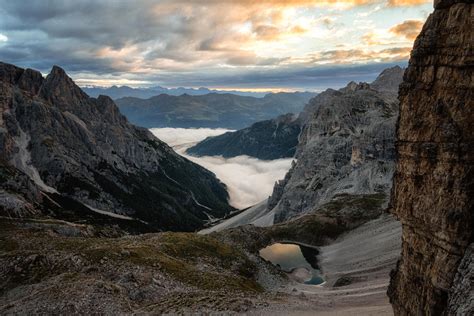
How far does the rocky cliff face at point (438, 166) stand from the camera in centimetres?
3170

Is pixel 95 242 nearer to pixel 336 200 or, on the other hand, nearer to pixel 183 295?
pixel 183 295

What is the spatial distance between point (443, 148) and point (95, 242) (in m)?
A: 63.2

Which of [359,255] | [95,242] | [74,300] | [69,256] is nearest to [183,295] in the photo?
[74,300]

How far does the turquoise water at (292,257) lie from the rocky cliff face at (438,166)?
85.6 meters

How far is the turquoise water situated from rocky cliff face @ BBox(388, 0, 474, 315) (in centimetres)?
8556

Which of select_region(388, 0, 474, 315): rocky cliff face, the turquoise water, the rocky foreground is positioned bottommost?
the turquoise water

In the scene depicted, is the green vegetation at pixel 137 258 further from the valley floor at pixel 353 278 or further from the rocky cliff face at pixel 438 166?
the rocky cliff face at pixel 438 166

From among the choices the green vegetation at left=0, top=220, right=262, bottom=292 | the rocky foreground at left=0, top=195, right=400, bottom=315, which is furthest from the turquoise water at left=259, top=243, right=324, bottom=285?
the green vegetation at left=0, top=220, right=262, bottom=292

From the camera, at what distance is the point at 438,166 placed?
113 feet

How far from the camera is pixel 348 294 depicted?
7831 cm

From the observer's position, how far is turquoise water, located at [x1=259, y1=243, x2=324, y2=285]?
413ft

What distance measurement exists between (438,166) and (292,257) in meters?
110

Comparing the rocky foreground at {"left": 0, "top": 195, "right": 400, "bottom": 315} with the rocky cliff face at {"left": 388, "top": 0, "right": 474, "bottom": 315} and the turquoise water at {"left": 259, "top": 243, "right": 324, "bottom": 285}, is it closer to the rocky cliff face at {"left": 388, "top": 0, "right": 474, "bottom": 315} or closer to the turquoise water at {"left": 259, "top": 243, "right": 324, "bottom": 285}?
the turquoise water at {"left": 259, "top": 243, "right": 324, "bottom": 285}

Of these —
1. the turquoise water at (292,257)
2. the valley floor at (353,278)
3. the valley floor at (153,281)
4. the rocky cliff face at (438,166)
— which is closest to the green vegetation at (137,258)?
the valley floor at (153,281)
